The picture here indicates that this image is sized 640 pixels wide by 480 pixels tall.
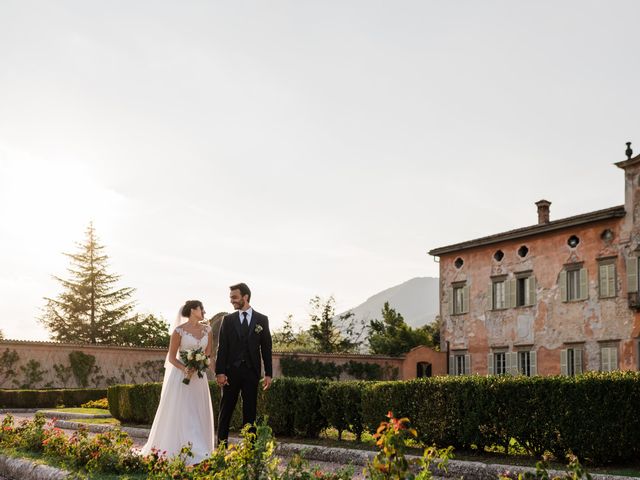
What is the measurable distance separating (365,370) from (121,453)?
1162 inches

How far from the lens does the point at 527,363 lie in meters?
30.8

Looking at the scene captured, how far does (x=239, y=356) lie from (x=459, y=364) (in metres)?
26.6

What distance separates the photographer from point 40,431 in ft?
31.8

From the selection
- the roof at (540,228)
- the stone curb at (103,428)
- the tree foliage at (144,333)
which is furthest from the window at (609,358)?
the tree foliage at (144,333)

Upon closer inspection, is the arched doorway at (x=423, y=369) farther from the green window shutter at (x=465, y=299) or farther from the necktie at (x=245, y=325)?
the necktie at (x=245, y=325)

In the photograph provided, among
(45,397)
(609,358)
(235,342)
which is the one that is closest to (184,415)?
(235,342)

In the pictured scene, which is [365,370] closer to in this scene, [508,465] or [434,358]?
[434,358]

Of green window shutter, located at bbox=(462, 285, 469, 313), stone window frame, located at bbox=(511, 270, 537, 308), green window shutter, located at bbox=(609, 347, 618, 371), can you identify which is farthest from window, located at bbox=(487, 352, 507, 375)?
green window shutter, located at bbox=(609, 347, 618, 371)

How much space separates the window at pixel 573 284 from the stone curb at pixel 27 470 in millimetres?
23551

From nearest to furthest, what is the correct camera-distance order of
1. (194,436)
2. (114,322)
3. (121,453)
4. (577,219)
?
(121,453), (194,436), (577,219), (114,322)

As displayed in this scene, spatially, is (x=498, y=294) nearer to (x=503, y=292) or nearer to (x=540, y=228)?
(x=503, y=292)

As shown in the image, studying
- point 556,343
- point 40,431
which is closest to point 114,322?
point 556,343

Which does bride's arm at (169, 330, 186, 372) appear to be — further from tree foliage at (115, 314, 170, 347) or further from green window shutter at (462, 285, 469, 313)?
tree foliage at (115, 314, 170, 347)

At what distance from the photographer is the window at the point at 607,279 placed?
90.5ft
